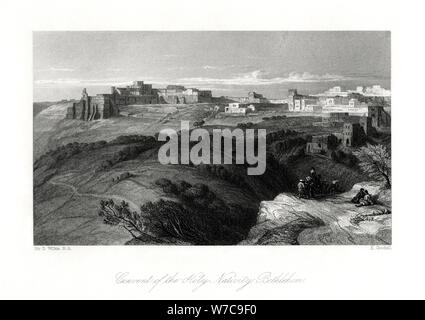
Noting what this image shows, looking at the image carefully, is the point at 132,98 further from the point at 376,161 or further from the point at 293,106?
the point at 376,161

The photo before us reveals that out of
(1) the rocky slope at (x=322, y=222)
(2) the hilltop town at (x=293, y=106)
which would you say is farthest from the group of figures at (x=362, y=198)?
(2) the hilltop town at (x=293, y=106)

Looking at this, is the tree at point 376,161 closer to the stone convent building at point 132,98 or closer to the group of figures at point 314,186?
the group of figures at point 314,186

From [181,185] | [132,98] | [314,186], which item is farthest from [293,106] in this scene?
[132,98]

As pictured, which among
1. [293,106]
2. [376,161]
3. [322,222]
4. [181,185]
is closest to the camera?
[181,185]

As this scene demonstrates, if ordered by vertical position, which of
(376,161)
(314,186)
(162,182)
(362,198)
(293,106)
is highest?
(293,106)

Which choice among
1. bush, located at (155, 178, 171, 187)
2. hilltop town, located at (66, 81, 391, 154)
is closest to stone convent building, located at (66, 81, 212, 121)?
hilltop town, located at (66, 81, 391, 154)
